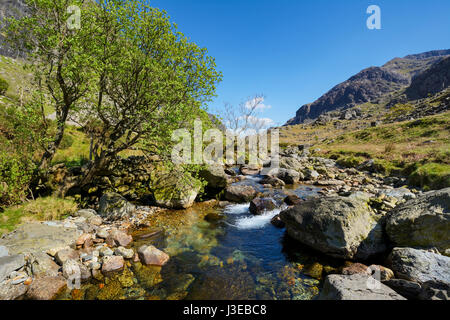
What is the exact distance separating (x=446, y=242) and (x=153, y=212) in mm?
14713

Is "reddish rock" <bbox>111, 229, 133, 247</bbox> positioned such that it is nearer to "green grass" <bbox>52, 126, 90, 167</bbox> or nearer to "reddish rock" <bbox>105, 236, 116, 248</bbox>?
"reddish rock" <bbox>105, 236, 116, 248</bbox>

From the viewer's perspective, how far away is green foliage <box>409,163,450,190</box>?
16.5m

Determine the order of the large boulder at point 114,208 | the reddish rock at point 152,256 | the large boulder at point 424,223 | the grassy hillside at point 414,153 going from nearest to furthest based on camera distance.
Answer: the large boulder at point 424,223 < the reddish rock at point 152,256 < the large boulder at point 114,208 < the grassy hillside at point 414,153

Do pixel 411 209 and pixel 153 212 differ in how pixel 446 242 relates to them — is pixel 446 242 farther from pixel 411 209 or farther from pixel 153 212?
pixel 153 212

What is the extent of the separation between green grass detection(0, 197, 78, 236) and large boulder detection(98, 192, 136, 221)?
1454 mm

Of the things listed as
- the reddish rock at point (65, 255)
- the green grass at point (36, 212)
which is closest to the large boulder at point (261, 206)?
the reddish rock at point (65, 255)

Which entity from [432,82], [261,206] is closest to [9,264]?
[261,206]

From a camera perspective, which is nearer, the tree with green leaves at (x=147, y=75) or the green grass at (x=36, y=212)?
the green grass at (x=36, y=212)

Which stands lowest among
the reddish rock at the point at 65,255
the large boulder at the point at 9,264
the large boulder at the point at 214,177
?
the reddish rock at the point at 65,255

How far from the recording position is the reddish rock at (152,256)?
26.7 ft

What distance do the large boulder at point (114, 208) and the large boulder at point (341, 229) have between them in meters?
10.4

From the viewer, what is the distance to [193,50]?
39.3 ft

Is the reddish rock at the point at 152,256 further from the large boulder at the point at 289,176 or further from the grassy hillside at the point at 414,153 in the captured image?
the grassy hillside at the point at 414,153
